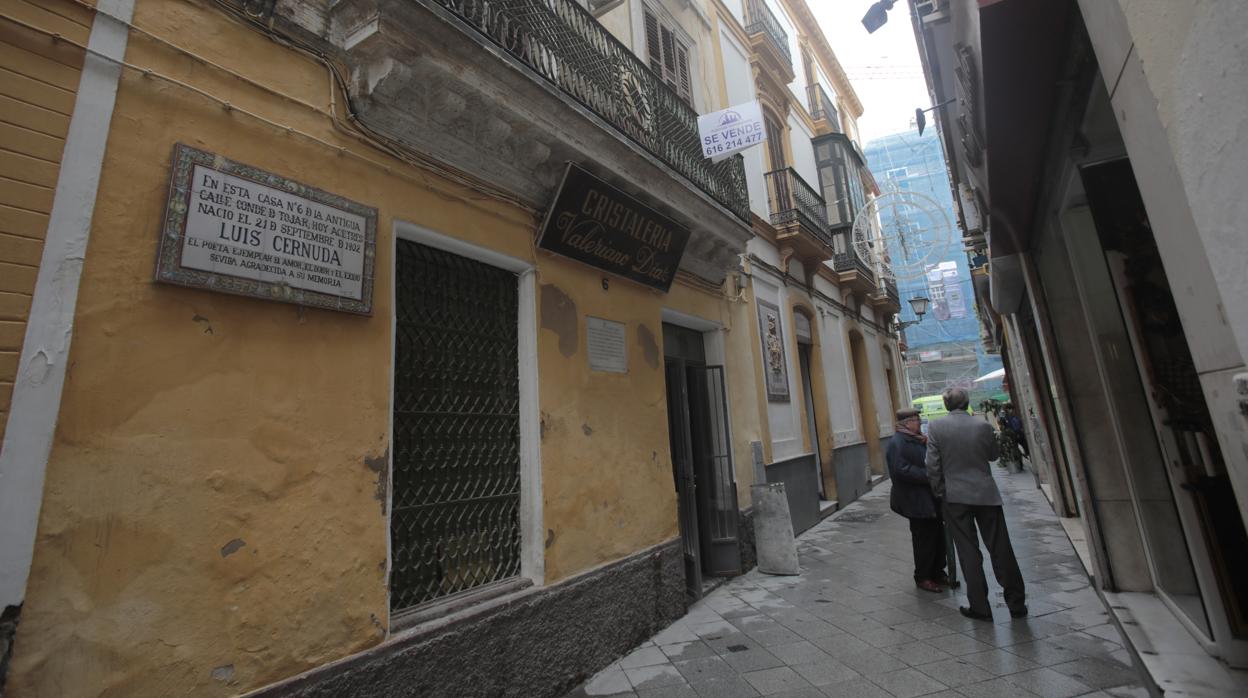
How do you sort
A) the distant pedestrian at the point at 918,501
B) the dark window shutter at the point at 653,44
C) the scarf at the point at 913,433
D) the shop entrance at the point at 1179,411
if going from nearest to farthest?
1. the shop entrance at the point at 1179,411
2. the distant pedestrian at the point at 918,501
3. the scarf at the point at 913,433
4. the dark window shutter at the point at 653,44

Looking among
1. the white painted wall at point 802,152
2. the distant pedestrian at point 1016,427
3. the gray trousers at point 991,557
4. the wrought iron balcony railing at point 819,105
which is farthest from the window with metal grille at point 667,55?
the distant pedestrian at point 1016,427

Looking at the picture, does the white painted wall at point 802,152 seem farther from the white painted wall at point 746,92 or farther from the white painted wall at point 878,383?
the white painted wall at point 878,383

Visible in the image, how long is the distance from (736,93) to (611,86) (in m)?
5.14

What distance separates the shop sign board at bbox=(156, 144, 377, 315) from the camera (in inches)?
94.8

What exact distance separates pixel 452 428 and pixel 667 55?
631 cm

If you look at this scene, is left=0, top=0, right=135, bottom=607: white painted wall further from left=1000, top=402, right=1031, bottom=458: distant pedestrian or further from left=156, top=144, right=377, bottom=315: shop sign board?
left=1000, top=402, right=1031, bottom=458: distant pedestrian

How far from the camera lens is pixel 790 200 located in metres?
10.1

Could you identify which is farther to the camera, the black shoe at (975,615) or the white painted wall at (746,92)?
the white painted wall at (746,92)

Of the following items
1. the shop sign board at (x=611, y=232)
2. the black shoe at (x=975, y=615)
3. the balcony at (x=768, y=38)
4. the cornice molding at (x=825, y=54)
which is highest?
the cornice molding at (x=825, y=54)

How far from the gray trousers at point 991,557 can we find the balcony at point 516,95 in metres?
3.81

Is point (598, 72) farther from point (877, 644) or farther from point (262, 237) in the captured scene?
point (877, 644)

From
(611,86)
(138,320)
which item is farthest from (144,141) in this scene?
(611,86)

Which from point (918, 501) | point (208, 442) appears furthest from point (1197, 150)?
point (918, 501)

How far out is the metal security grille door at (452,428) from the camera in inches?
130
